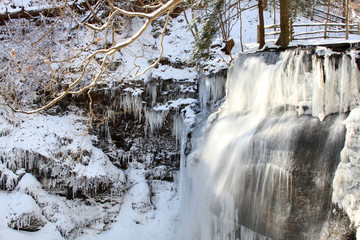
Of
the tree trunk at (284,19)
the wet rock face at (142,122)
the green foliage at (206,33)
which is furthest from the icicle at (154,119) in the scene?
the tree trunk at (284,19)

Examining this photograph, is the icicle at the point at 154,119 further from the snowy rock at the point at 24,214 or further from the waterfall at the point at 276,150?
the snowy rock at the point at 24,214

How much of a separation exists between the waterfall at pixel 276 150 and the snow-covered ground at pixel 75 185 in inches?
91.4

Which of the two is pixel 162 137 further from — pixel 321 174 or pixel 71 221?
pixel 321 174

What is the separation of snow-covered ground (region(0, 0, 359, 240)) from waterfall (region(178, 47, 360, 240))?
7.62 ft

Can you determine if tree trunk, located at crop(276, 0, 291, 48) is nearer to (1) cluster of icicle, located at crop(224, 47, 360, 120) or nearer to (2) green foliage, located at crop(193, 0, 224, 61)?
(1) cluster of icicle, located at crop(224, 47, 360, 120)

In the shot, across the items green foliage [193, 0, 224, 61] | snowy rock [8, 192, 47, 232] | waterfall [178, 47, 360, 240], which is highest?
green foliage [193, 0, 224, 61]

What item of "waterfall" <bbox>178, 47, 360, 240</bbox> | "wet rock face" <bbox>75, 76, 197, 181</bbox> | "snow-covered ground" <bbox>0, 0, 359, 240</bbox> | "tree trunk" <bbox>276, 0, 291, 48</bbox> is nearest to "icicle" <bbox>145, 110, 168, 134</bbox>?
"wet rock face" <bbox>75, 76, 197, 181</bbox>

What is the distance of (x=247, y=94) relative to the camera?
24.0ft

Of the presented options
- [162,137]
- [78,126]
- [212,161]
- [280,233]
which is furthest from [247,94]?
[78,126]

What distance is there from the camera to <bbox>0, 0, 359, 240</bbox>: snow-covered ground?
333 inches

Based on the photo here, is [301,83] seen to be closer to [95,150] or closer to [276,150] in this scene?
[276,150]

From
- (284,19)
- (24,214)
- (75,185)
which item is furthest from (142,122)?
(284,19)

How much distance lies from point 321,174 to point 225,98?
14.2ft

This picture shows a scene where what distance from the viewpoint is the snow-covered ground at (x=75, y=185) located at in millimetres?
8461
